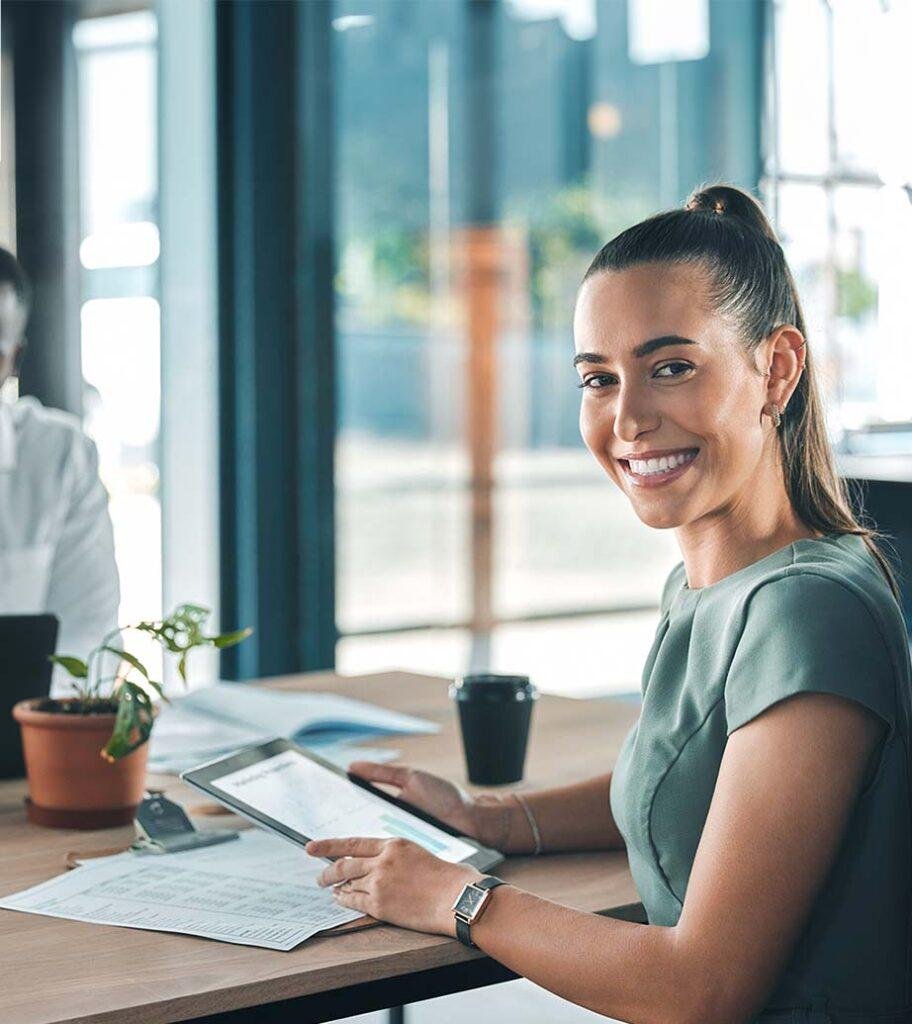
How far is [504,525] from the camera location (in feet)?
13.7

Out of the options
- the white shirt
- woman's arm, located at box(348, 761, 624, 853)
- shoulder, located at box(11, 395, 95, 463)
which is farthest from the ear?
shoulder, located at box(11, 395, 95, 463)

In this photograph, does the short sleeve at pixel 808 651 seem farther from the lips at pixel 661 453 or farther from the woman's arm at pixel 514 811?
the woman's arm at pixel 514 811

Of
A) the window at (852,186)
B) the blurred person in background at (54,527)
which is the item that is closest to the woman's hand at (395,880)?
the blurred person in background at (54,527)

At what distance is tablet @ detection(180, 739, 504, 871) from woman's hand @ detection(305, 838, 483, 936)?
0.22 ft

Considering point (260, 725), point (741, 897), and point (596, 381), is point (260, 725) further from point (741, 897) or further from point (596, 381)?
point (741, 897)

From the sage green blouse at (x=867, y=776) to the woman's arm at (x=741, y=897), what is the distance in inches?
0.7

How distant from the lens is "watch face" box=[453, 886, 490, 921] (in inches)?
45.7

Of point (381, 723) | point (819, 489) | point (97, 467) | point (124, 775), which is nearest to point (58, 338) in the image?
point (97, 467)

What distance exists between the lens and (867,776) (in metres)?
1.12

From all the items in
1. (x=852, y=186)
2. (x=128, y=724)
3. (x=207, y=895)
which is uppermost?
(x=852, y=186)

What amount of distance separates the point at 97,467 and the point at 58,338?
86 centimetres

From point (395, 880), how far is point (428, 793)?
0.86 feet

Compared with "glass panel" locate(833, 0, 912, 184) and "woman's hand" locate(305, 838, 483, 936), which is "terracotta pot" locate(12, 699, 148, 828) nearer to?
"woman's hand" locate(305, 838, 483, 936)

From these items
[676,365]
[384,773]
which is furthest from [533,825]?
[676,365]
